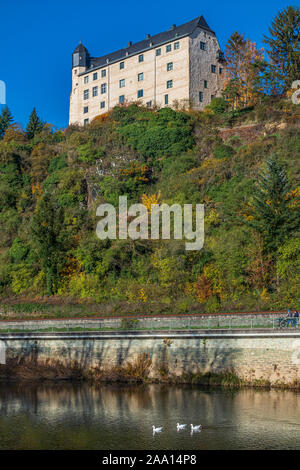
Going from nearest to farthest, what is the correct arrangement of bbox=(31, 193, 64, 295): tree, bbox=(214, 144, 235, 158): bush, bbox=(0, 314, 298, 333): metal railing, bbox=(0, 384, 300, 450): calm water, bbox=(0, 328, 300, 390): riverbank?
bbox=(0, 384, 300, 450): calm water
bbox=(0, 328, 300, 390): riverbank
bbox=(0, 314, 298, 333): metal railing
bbox=(31, 193, 64, 295): tree
bbox=(214, 144, 235, 158): bush

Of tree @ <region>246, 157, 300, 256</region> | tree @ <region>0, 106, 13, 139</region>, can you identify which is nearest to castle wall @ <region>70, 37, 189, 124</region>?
tree @ <region>0, 106, 13, 139</region>

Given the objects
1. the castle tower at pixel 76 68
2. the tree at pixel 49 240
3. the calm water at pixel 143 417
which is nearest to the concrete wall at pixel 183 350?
the calm water at pixel 143 417

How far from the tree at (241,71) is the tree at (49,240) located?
2870 cm

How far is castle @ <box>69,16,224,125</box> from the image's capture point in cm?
6831

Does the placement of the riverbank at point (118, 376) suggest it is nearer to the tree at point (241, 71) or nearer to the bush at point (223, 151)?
the bush at point (223, 151)

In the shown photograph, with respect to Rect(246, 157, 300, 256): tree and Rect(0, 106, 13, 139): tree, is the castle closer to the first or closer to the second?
Rect(0, 106, 13, 139): tree

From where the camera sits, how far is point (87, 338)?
3281 centimetres

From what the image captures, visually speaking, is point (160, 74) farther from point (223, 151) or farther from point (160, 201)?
point (160, 201)

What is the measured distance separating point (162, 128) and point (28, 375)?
35164 millimetres

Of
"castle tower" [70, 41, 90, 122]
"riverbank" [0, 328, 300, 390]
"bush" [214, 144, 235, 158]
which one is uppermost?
"castle tower" [70, 41, 90, 122]

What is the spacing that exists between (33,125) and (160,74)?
21.4 m

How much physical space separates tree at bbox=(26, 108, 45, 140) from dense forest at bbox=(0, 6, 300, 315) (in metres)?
4.37

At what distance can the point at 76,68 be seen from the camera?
8156cm

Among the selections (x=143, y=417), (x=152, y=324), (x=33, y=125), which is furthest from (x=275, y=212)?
(x=33, y=125)
